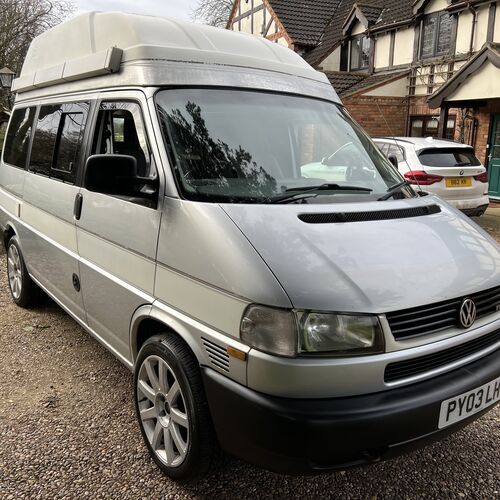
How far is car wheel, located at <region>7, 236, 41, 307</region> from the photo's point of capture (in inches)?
203

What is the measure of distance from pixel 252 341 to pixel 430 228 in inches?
45.9

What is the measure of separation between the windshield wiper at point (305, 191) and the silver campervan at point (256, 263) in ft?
0.04

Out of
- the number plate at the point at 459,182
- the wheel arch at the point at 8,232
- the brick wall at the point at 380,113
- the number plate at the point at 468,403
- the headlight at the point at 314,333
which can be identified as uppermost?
the brick wall at the point at 380,113

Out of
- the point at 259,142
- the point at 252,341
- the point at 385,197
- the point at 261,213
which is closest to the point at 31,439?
the point at 252,341

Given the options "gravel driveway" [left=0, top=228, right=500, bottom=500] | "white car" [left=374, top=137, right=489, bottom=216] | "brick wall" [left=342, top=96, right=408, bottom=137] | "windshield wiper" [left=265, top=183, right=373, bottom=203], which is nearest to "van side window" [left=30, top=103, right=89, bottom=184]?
"gravel driveway" [left=0, top=228, right=500, bottom=500]

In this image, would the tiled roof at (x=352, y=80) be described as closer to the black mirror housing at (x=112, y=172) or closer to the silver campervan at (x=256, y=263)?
the silver campervan at (x=256, y=263)

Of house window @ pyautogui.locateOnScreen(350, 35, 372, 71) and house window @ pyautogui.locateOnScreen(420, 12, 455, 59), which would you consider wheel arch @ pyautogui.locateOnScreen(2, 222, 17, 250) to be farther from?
house window @ pyautogui.locateOnScreen(350, 35, 372, 71)

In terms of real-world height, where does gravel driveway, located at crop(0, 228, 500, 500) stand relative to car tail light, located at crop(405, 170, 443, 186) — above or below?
below

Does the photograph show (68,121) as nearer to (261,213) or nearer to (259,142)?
(259,142)

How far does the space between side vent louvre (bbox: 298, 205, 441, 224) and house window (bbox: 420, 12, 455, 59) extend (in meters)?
14.5

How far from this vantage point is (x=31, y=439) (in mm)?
3102

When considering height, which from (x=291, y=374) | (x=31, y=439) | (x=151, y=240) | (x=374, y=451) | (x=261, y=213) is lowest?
(x=31, y=439)

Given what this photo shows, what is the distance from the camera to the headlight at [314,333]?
6.78 feet

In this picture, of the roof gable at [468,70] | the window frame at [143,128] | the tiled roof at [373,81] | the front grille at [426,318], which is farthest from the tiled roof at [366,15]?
the front grille at [426,318]
